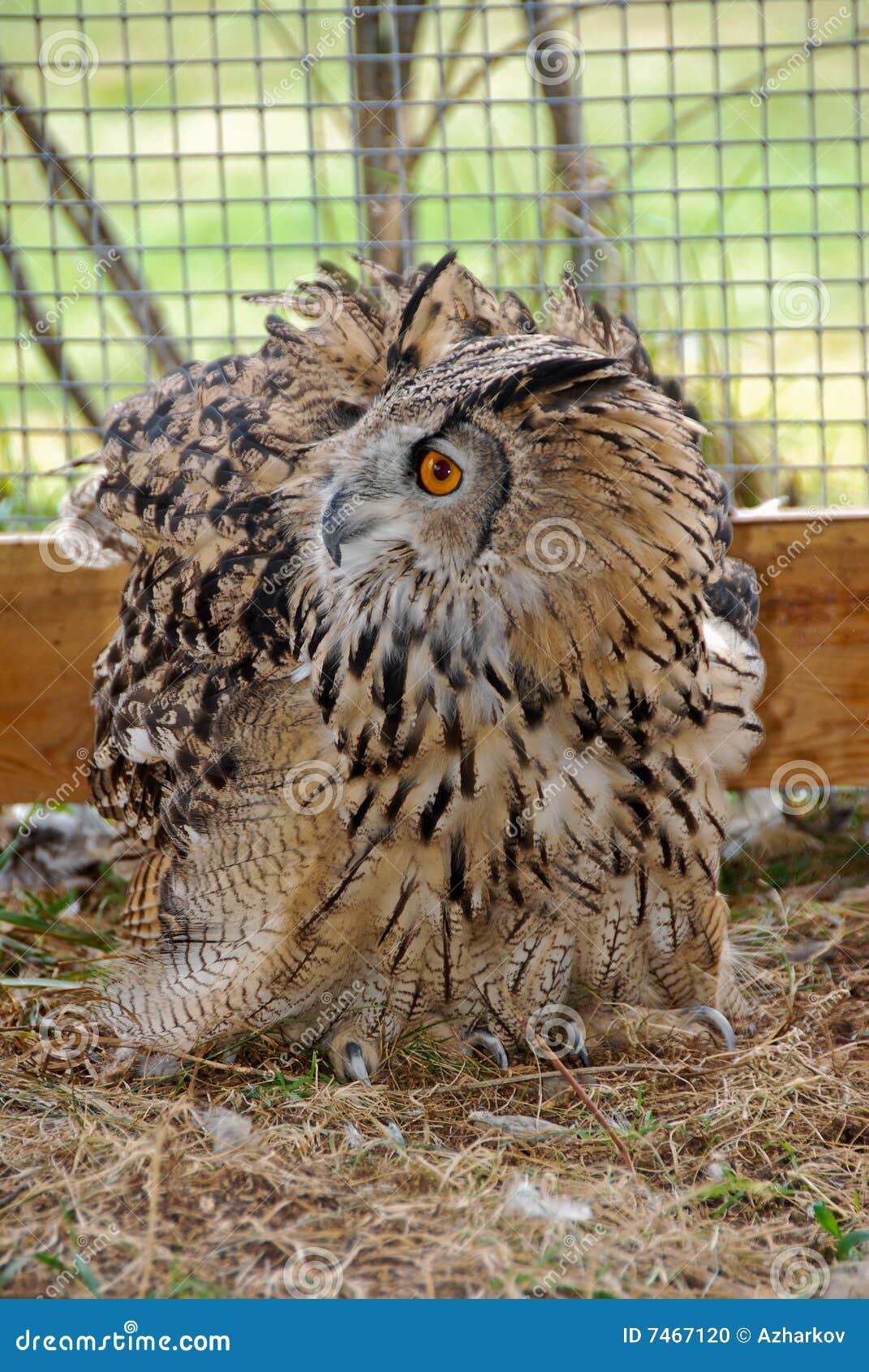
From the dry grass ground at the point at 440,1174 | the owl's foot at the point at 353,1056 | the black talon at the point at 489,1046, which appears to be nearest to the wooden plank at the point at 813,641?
the dry grass ground at the point at 440,1174

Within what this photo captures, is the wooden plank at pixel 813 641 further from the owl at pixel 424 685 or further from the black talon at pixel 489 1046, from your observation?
the black talon at pixel 489 1046

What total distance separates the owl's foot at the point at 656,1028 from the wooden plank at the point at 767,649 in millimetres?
678

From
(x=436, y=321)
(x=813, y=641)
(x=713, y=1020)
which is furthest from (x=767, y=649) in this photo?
(x=436, y=321)

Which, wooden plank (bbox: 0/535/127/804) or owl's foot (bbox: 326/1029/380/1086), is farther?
wooden plank (bbox: 0/535/127/804)

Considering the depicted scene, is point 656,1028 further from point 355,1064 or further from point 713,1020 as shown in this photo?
point 355,1064

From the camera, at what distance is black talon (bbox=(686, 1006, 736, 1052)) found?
2385 millimetres

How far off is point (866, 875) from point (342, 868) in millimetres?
1537

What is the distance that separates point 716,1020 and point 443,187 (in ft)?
7.28

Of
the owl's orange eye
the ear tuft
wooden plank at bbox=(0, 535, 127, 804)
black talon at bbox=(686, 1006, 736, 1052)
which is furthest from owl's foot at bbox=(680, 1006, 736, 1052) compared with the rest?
wooden plank at bbox=(0, 535, 127, 804)

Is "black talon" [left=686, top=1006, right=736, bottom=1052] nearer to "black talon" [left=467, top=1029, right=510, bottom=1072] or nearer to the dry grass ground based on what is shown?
the dry grass ground

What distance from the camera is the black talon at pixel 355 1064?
2.21 m

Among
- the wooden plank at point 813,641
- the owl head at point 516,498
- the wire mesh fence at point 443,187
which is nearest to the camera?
the owl head at point 516,498

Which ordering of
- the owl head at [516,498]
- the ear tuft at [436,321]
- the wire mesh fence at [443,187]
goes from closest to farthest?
the owl head at [516,498], the ear tuft at [436,321], the wire mesh fence at [443,187]

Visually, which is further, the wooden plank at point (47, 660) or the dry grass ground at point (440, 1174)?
the wooden plank at point (47, 660)
